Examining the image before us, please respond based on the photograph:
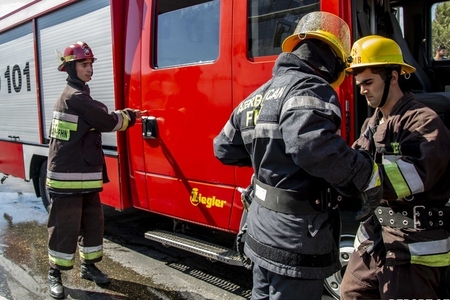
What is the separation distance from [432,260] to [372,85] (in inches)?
31.9

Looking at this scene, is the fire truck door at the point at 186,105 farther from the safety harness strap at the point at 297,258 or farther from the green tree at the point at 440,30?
the green tree at the point at 440,30

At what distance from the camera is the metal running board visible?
2.99 m

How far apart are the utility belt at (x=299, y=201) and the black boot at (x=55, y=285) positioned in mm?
2255

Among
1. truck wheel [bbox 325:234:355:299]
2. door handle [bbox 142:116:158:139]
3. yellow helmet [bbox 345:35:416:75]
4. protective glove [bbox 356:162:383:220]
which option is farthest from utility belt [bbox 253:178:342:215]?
door handle [bbox 142:116:158:139]

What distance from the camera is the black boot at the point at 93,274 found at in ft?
11.5

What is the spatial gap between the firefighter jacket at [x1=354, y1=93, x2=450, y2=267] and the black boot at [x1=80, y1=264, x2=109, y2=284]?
2352 mm

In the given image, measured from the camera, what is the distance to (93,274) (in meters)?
3.54

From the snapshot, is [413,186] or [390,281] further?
[390,281]

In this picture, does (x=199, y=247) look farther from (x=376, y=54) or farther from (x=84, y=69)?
(x=376, y=54)

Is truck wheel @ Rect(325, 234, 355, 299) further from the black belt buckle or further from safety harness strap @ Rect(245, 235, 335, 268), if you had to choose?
safety harness strap @ Rect(245, 235, 335, 268)

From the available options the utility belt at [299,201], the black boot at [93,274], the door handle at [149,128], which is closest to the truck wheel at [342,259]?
the utility belt at [299,201]

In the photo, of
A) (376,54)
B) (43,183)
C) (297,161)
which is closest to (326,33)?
(376,54)

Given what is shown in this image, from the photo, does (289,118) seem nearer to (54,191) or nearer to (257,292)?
(257,292)

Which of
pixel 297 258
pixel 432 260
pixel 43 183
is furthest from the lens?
pixel 43 183
